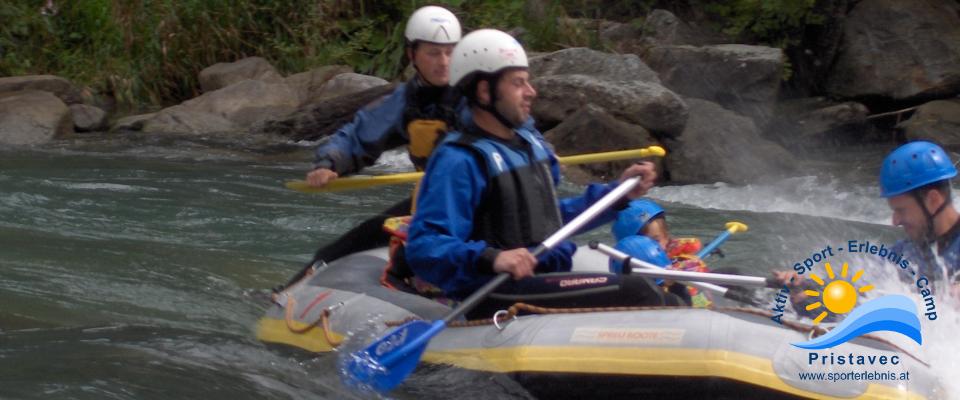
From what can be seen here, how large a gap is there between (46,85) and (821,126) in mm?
8163

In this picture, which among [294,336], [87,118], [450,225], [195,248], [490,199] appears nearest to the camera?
[450,225]

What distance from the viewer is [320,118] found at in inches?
471

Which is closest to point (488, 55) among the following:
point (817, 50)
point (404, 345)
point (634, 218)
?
point (404, 345)

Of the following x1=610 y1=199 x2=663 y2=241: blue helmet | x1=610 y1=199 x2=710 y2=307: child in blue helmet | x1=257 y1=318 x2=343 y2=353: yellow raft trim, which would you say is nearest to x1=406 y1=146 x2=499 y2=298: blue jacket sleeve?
x1=257 y1=318 x2=343 y2=353: yellow raft trim

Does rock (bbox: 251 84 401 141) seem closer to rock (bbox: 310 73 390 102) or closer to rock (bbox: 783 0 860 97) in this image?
rock (bbox: 310 73 390 102)

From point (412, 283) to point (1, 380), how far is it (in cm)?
135

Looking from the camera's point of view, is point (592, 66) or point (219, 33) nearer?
point (592, 66)

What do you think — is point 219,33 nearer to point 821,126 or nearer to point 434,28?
point 821,126

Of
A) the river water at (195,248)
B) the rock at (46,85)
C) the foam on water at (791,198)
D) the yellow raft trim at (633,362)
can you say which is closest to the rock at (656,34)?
the river water at (195,248)

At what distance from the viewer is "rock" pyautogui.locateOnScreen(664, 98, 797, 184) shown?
10.1 metres

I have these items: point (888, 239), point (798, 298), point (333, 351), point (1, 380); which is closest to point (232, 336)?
point (333, 351)

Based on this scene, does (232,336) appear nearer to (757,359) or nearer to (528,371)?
(528,371)

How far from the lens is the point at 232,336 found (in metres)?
4.60

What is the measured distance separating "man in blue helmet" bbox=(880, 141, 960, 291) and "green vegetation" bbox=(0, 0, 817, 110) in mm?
10350
